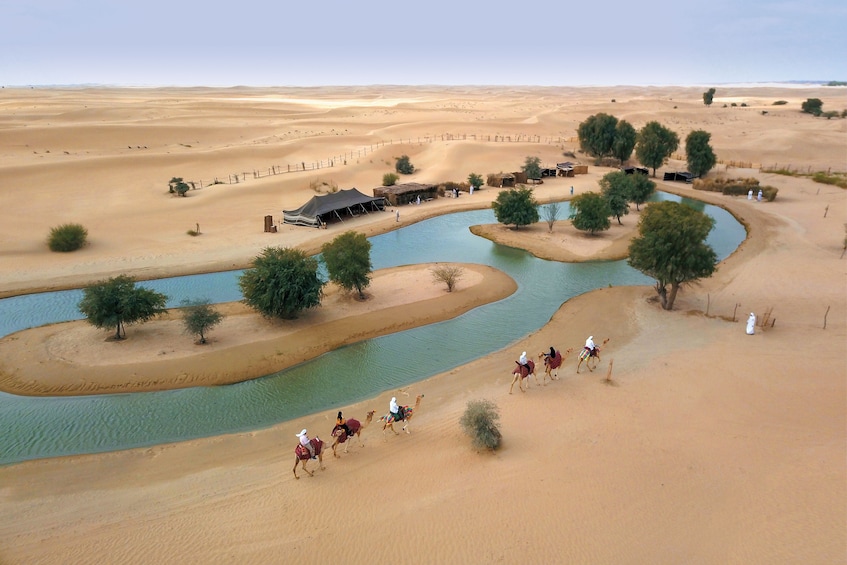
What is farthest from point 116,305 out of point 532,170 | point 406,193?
point 532,170

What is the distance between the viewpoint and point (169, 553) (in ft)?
39.0

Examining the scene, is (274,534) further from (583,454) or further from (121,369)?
(121,369)

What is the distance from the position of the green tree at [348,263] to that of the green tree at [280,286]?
2.05 meters

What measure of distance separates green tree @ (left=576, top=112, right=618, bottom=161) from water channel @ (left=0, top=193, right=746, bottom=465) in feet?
130

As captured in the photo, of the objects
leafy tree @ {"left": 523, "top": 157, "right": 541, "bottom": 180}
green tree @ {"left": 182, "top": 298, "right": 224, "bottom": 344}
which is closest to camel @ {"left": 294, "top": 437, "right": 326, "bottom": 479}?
green tree @ {"left": 182, "top": 298, "right": 224, "bottom": 344}

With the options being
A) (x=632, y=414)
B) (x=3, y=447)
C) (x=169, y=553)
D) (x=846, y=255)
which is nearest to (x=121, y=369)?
(x=3, y=447)

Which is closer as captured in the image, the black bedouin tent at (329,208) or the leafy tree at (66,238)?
the leafy tree at (66,238)

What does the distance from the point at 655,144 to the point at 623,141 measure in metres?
6.26

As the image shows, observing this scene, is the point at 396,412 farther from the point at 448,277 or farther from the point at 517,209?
the point at 517,209

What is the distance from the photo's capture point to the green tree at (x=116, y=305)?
22.5m

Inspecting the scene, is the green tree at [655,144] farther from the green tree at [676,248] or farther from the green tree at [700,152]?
the green tree at [676,248]

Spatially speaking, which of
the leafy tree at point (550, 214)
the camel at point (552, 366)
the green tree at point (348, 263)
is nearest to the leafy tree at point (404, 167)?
the leafy tree at point (550, 214)

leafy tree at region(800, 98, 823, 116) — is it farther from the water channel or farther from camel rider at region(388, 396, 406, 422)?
camel rider at region(388, 396, 406, 422)

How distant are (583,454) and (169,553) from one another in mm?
11316
